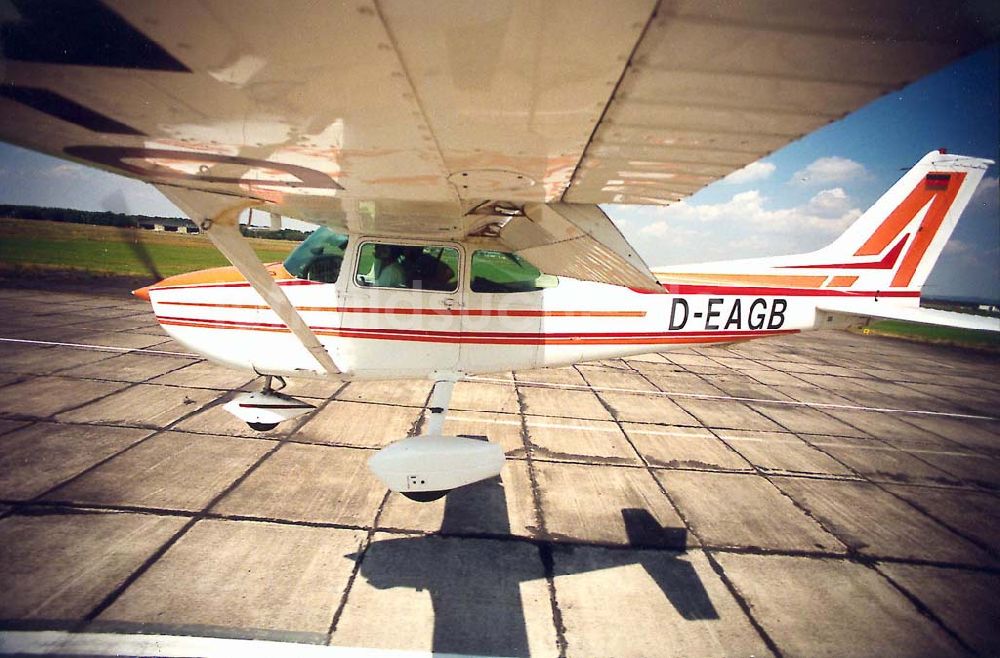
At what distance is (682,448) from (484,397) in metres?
2.98

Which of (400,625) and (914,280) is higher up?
(914,280)

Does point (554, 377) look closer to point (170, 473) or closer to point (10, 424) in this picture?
point (170, 473)

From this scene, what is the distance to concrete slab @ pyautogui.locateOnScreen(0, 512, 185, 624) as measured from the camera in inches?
92.2

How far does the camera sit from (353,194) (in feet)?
7.52

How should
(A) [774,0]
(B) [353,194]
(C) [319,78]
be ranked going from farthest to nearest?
(B) [353,194], (C) [319,78], (A) [774,0]

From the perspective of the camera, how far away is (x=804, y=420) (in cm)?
649

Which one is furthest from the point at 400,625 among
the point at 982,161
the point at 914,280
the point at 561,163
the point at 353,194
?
the point at 982,161

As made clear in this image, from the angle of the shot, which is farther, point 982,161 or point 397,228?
point 982,161

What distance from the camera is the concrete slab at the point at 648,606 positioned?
2420 mm

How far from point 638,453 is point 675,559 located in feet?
5.71

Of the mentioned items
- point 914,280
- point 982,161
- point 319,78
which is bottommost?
point 914,280

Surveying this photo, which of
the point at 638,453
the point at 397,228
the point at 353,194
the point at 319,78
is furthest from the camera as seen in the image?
the point at 638,453

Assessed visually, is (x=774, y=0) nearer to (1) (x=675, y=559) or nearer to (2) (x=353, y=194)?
(2) (x=353, y=194)

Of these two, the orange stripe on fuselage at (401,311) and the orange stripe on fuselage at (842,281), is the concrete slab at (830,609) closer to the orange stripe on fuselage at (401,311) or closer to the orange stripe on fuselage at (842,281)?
the orange stripe on fuselage at (401,311)
